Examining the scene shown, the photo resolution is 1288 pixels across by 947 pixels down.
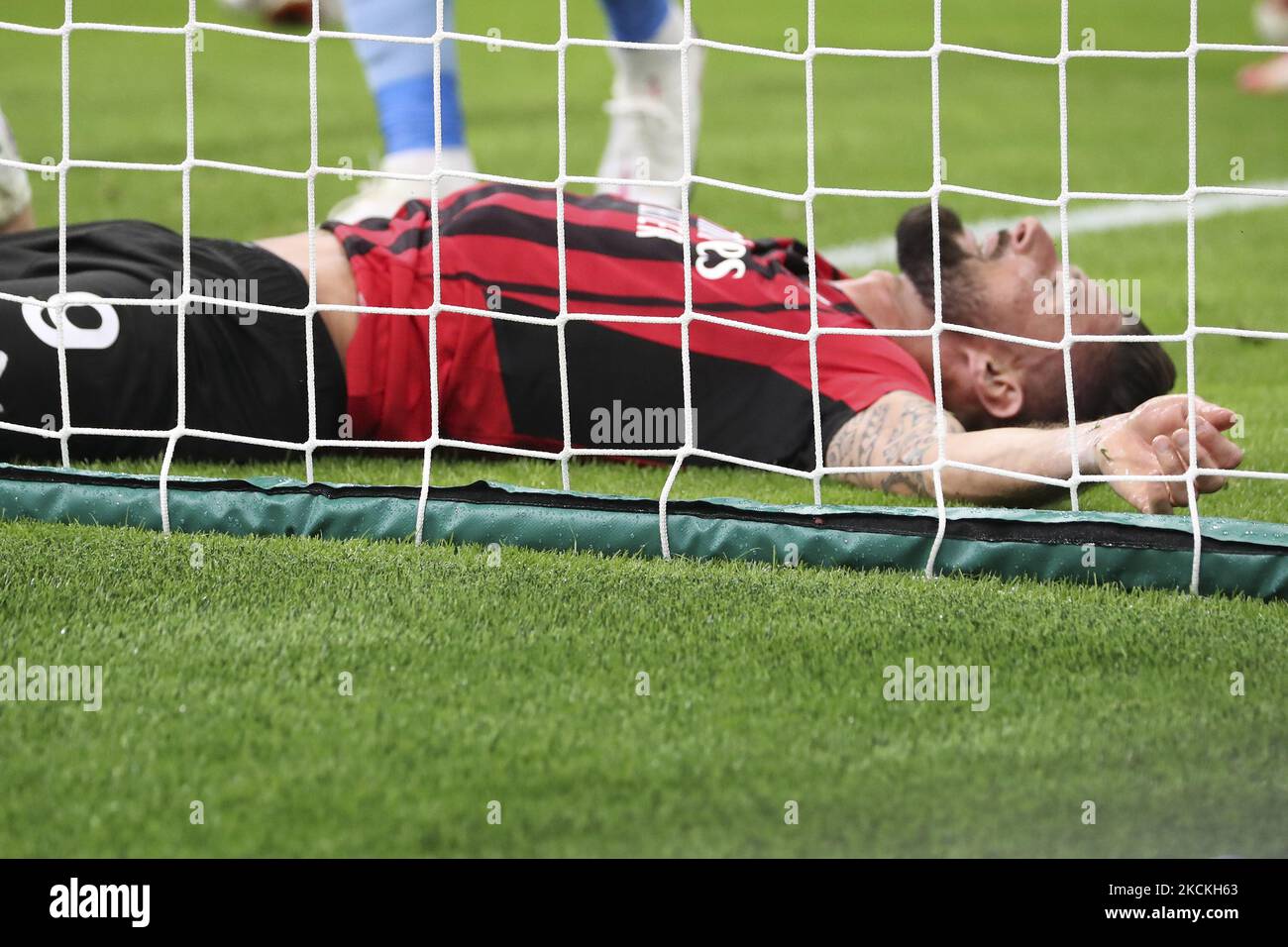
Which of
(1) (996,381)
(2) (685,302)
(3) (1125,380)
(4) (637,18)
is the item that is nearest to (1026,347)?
(1) (996,381)

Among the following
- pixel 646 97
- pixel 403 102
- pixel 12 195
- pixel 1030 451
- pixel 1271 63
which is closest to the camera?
pixel 1030 451

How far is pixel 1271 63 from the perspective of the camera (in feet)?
23.7

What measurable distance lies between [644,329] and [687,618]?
0.75 metres

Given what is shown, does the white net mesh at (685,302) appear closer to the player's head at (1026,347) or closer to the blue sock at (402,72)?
the player's head at (1026,347)

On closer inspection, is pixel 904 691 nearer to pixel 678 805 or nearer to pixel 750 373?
pixel 678 805

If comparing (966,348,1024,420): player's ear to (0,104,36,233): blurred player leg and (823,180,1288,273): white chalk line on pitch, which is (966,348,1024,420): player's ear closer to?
(823,180,1288,273): white chalk line on pitch

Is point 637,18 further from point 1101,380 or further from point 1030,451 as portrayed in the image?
point 1030,451

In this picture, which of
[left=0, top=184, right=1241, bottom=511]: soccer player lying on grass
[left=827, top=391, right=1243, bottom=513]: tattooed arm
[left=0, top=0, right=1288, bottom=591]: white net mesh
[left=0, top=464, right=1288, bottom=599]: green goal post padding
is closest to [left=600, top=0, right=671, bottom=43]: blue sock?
[left=0, top=184, right=1241, bottom=511]: soccer player lying on grass

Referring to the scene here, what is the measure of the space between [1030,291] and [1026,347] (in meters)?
0.09

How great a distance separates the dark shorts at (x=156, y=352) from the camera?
2.34 m

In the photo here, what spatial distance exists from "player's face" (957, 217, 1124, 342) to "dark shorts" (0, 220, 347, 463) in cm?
101

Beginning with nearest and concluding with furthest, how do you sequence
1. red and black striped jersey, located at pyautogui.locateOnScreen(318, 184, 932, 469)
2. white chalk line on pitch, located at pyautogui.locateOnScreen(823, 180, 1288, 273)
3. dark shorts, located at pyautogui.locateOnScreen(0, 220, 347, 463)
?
1. dark shorts, located at pyautogui.locateOnScreen(0, 220, 347, 463)
2. red and black striped jersey, located at pyautogui.locateOnScreen(318, 184, 932, 469)
3. white chalk line on pitch, located at pyautogui.locateOnScreen(823, 180, 1288, 273)

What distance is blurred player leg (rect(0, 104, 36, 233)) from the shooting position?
2887 millimetres

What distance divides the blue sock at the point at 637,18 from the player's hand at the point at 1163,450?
1.85 m
